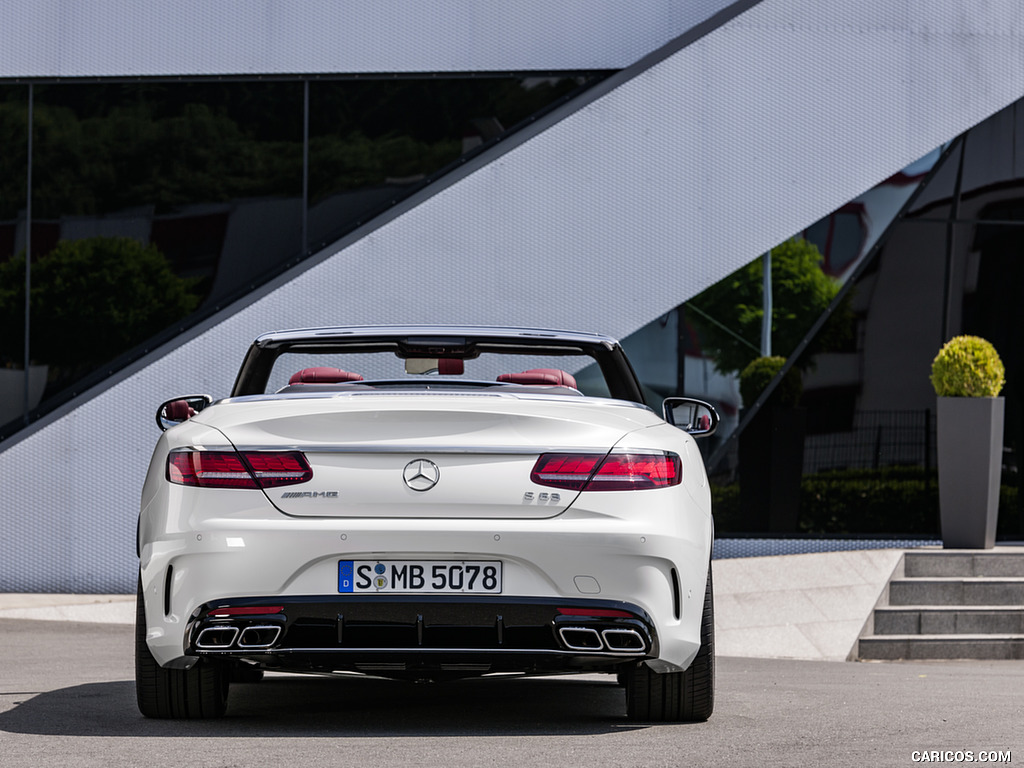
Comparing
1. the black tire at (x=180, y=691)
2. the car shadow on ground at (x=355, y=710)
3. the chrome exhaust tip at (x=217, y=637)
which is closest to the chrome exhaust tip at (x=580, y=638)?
the car shadow on ground at (x=355, y=710)

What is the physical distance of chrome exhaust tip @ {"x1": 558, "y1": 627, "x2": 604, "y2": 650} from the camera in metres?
4.24

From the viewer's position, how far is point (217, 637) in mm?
4258

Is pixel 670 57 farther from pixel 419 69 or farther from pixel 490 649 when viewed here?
pixel 490 649

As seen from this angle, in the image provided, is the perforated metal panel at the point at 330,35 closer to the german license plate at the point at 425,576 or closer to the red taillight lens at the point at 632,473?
the red taillight lens at the point at 632,473

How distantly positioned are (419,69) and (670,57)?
107 inches

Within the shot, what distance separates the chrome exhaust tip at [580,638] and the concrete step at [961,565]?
21.9ft

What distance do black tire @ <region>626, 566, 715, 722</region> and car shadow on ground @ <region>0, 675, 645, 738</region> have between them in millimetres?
94

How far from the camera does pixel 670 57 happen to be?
1165 centimetres

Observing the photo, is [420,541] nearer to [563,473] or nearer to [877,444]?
[563,473]

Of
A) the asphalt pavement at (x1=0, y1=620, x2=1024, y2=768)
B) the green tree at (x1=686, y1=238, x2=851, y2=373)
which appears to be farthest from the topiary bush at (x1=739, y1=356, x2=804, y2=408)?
the asphalt pavement at (x1=0, y1=620, x2=1024, y2=768)

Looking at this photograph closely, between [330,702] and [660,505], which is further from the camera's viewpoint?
[330,702]

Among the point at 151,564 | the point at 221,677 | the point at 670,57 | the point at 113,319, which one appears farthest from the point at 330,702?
the point at 113,319

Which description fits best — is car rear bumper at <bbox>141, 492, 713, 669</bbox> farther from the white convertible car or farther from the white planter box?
the white planter box

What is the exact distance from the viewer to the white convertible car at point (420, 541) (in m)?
4.22
